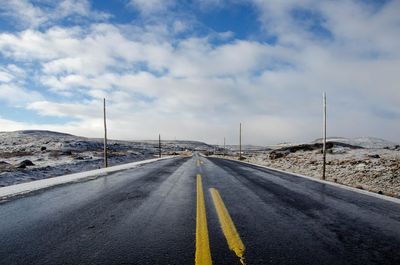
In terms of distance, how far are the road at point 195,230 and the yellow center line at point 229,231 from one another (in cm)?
1

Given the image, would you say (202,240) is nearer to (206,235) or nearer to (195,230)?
(206,235)

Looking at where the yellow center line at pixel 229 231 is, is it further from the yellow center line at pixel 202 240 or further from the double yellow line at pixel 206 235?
the yellow center line at pixel 202 240

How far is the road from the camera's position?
332 cm

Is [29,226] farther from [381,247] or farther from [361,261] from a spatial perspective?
[381,247]

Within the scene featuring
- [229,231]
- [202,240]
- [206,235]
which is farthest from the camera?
[229,231]

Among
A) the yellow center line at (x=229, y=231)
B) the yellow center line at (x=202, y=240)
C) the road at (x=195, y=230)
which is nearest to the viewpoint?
the yellow center line at (x=202, y=240)

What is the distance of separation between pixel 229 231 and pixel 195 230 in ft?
1.66

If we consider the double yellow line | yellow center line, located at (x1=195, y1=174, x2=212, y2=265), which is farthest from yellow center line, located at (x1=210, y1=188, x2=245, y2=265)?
yellow center line, located at (x1=195, y1=174, x2=212, y2=265)

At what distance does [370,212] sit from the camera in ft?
19.8

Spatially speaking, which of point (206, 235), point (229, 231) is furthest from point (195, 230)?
point (229, 231)

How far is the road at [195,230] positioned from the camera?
332 centimetres

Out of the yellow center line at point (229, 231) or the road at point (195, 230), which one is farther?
the yellow center line at point (229, 231)

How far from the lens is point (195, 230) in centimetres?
438

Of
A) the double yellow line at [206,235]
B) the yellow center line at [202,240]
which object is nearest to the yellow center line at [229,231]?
the double yellow line at [206,235]
